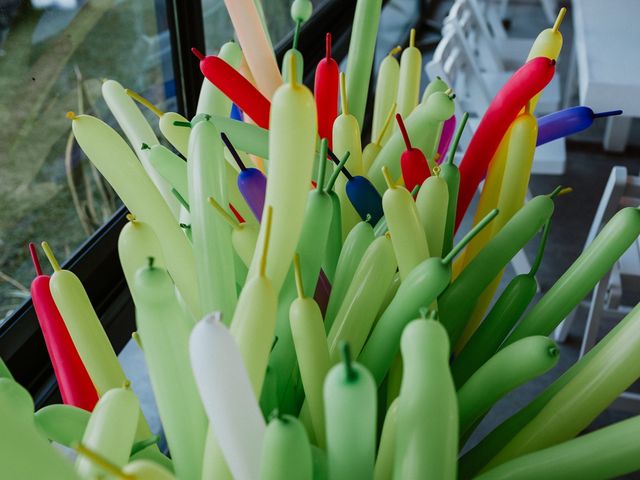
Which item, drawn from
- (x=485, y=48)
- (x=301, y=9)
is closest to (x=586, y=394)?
(x=301, y=9)

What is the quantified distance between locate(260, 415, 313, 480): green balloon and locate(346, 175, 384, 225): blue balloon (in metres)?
0.23

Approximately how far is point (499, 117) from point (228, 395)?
12.4 inches

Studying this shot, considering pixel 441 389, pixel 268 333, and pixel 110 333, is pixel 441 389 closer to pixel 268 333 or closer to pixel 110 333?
pixel 268 333

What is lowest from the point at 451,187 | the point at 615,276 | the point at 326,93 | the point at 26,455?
the point at 26,455

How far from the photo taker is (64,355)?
447 mm

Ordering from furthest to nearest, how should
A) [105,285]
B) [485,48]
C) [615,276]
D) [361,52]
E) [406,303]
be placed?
[485,48] → [615,276] → [105,285] → [361,52] → [406,303]

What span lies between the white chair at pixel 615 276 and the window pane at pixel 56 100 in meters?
0.86

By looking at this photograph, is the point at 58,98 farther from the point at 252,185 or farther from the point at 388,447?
the point at 388,447

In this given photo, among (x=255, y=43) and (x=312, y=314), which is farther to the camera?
(x=255, y=43)

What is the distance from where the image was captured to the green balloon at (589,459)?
1.14 ft

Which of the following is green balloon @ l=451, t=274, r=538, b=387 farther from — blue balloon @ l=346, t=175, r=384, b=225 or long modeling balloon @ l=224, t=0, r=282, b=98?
long modeling balloon @ l=224, t=0, r=282, b=98

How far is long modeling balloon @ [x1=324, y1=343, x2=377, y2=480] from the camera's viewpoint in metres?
0.28

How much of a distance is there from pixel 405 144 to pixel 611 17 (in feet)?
6.26

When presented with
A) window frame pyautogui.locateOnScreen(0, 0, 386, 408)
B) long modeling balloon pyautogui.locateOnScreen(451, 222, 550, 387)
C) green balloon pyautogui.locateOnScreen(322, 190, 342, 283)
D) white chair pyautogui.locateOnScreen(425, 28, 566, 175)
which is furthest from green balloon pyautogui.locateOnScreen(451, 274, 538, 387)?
white chair pyautogui.locateOnScreen(425, 28, 566, 175)
